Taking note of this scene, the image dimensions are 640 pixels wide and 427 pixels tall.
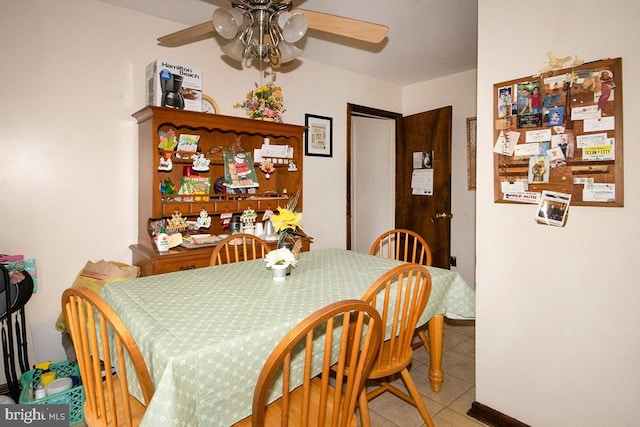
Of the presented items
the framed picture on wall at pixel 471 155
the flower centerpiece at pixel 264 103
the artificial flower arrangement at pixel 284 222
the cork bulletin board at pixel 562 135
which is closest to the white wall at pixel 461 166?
the framed picture on wall at pixel 471 155

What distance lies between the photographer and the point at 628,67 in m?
1.43

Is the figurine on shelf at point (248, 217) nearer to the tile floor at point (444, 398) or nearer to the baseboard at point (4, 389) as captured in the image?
the tile floor at point (444, 398)

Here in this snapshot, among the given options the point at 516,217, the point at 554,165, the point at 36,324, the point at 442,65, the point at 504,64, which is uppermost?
the point at 442,65

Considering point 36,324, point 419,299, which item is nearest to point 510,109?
point 419,299

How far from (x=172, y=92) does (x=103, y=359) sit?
1.79 meters

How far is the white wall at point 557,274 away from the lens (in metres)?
1.46

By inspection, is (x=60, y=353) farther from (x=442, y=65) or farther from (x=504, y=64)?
(x=442, y=65)

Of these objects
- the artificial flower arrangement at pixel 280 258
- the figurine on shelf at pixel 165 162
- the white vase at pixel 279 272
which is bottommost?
the white vase at pixel 279 272

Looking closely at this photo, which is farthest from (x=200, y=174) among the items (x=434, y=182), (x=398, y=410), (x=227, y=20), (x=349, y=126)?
(x=434, y=182)

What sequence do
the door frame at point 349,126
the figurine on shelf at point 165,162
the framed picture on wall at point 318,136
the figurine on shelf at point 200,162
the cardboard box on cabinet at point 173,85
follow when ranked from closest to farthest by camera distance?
the cardboard box on cabinet at point 173,85
the figurine on shelf at point 165,162
the figurine on shelf at point 200,162
the framed picture on wall at point 318,136
the door frame at point 349,126

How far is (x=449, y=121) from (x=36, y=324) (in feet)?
12.1

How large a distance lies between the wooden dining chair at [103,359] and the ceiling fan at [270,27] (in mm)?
1224

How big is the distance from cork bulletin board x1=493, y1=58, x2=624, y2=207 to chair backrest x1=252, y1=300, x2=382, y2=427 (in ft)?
3.60

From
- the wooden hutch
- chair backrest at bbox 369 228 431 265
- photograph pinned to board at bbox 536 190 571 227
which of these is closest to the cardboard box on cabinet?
the wooden hutch
